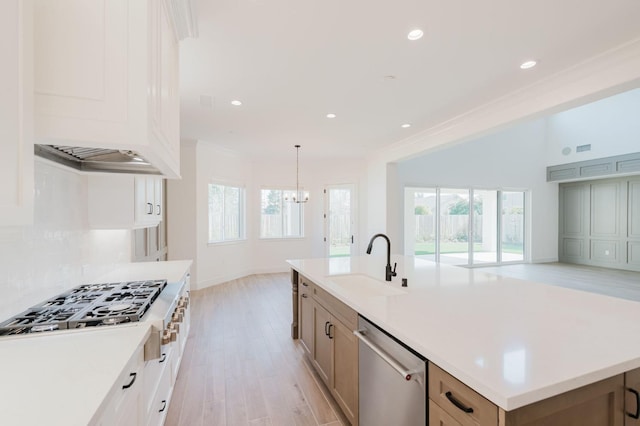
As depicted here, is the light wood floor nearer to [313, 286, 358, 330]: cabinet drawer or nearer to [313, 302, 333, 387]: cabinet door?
[313, 302, 333, 387]: cabinet door

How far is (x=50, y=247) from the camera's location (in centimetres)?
165

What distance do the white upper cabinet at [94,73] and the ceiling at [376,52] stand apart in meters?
1.09

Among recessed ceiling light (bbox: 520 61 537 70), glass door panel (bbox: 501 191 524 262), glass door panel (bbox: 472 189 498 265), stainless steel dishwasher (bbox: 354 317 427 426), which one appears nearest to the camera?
stainless steel dishwasher (bbox: 354 317 427 426)

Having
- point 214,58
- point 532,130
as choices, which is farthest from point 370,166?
point 532,130

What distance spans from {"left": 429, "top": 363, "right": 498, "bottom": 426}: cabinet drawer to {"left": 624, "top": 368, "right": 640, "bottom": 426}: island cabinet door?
0.61 meters

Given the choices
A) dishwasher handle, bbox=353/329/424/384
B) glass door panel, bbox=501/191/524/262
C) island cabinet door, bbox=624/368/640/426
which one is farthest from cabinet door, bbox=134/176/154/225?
glass door panel, bbox=501/191/524/262

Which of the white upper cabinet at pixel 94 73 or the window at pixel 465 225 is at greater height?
the white upper cabinet at pixel 94 73

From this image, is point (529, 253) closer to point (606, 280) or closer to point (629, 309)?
point (606, 280)

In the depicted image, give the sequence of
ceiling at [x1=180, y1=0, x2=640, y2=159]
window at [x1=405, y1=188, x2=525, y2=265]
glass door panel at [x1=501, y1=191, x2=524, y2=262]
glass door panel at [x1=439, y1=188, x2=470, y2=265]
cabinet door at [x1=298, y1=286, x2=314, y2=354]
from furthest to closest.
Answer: glass door panel at [x1=501, y1=191, x2=524, y2=262]
glass door panel at [x1=439, y1=188, x2=470, y2=265]
window at [x1=405, y1=188, x2=525, y2=265]
cabinet door at [x1=298, y1=286, x2=314, y2=354]
ceiling at [x1=180, y1=0, x2=640, y2=159]

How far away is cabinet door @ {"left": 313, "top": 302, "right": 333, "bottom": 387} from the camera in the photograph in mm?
2150

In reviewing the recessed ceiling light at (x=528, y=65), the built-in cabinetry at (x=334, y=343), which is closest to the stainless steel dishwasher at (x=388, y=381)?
the built-in cabinetry at (x=334, y=343)

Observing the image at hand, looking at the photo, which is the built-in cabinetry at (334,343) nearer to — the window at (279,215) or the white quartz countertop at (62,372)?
the white quartz countertop at (62,372)

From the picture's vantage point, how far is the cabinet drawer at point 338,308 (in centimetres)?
174

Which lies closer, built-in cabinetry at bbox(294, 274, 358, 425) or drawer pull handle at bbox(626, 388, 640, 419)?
drawer pull handle at bbox(626, 388, 640, 419)
